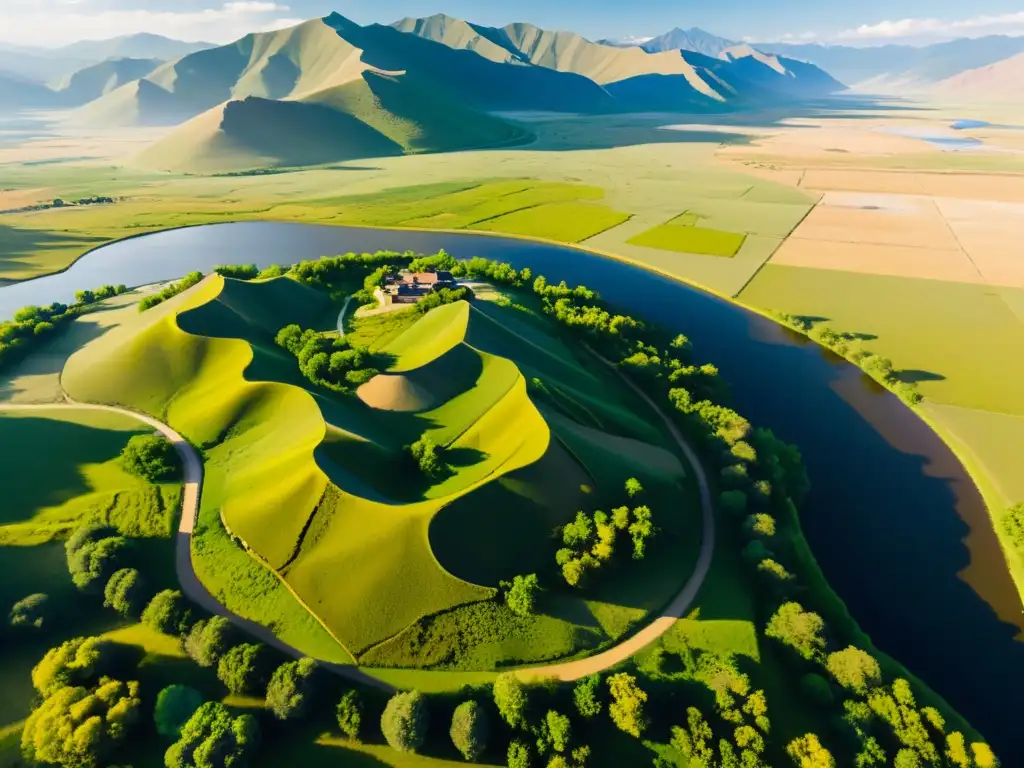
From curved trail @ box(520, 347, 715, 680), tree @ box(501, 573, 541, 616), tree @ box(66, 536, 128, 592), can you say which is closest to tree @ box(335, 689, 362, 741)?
curved trail @ box(520, 347, 715, 680)

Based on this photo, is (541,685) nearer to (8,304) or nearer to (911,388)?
(911,388)

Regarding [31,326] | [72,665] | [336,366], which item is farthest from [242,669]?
[31,326]

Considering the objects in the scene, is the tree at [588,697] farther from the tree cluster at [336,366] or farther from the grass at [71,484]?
the tree cluster at [336,366]

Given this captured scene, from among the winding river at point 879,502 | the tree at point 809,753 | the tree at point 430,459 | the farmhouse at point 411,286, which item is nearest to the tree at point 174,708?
the tree at point 430,459

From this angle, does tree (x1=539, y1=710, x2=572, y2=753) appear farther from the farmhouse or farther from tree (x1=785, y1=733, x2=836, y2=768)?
the farmhouse

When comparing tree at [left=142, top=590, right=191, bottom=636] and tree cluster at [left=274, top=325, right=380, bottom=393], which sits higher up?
tree cluster at [left=274, top=325, right=380, bottom=393]

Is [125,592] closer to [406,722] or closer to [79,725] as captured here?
[79,725]
